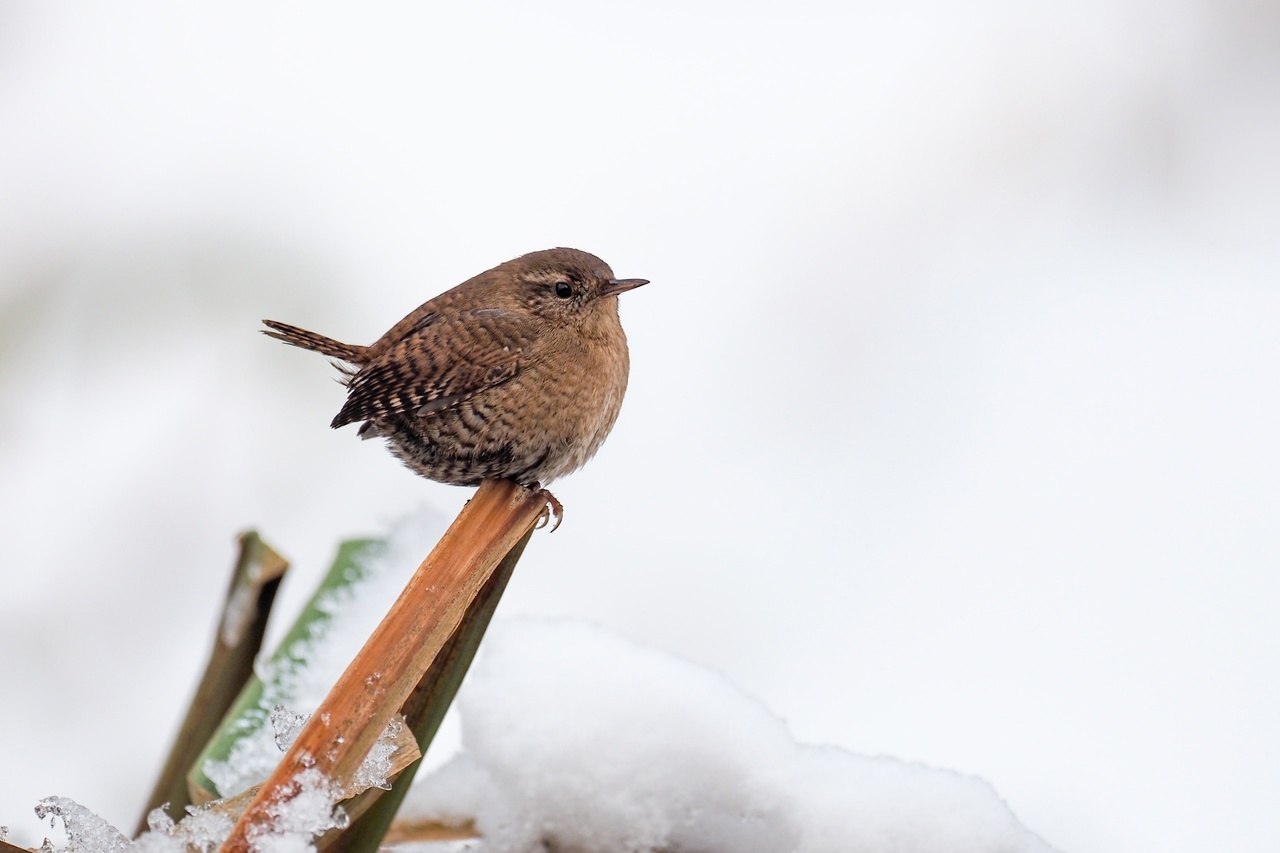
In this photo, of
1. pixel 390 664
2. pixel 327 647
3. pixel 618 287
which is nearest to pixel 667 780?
pixel 390 664

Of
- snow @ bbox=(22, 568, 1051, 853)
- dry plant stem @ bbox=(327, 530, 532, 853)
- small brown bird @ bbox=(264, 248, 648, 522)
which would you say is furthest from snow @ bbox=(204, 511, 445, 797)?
small brown bird @ bbox=(264, 248, 648, 522)

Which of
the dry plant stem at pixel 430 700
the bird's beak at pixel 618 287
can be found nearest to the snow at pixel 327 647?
the dry plant stem at pixel 430 700

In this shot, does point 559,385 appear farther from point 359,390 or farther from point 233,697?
point 233,697

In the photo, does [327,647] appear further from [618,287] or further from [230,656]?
[618,287]

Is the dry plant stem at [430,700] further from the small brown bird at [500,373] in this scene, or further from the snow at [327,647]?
the small brown bird at [500,373]

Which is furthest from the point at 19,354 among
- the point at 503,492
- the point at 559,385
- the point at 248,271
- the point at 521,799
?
the point at 521,799

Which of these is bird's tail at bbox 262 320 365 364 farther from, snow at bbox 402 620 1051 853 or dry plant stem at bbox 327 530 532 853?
dry plant stem at bbox 327 530 532 853
